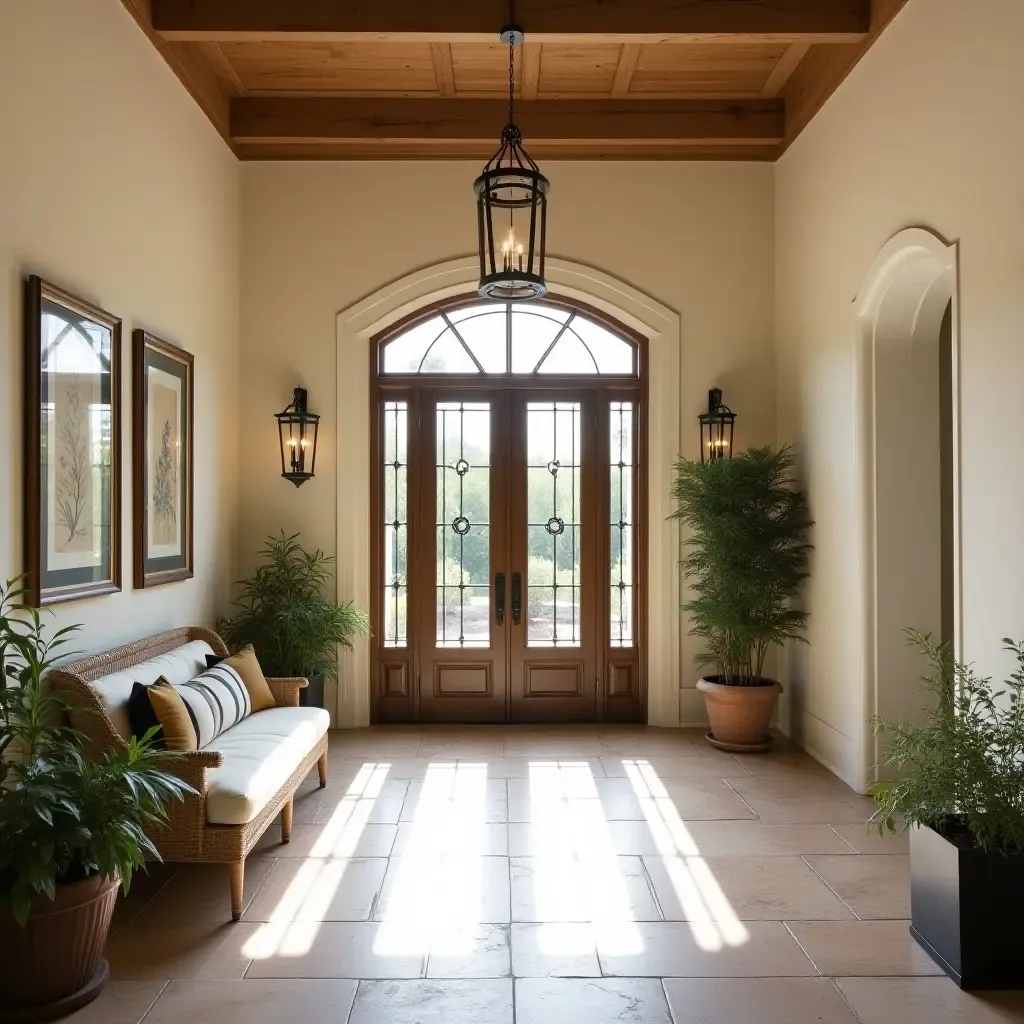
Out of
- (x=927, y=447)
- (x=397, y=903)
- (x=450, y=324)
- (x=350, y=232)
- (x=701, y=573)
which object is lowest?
(x=397, y=903)

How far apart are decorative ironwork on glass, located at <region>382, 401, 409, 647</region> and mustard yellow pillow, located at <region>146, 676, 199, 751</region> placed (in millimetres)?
2934

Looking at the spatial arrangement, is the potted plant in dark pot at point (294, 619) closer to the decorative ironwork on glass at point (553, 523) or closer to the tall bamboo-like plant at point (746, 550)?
the decorative ironwork on glass at point (553, 523)

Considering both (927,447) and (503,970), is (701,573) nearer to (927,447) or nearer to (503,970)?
(927,447)

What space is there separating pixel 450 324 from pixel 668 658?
9.32 ft

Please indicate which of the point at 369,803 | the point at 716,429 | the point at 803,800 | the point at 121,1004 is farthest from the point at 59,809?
the point at 716,429

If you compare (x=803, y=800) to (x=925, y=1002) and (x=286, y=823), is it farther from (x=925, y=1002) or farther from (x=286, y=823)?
(x=286, y=823)

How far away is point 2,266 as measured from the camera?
11.0 feet

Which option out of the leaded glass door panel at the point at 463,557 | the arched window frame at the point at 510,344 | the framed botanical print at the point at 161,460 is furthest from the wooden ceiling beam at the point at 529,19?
the leaded glass door panel at the point at 463,557

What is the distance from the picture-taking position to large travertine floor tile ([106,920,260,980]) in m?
3.08

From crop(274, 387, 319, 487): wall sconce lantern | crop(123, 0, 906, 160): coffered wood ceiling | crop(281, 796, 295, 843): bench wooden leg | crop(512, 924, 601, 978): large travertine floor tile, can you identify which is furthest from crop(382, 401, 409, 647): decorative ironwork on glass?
crop(512, 924, 601, 978): large travertine floor tile

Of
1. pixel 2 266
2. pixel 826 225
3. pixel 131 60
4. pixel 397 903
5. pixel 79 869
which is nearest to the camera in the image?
pixel 79 869


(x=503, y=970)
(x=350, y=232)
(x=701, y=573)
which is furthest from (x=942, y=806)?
(x=350, y=232)

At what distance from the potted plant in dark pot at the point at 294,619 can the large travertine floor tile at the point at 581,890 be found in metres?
2.34

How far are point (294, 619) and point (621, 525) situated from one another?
240 centimetres
